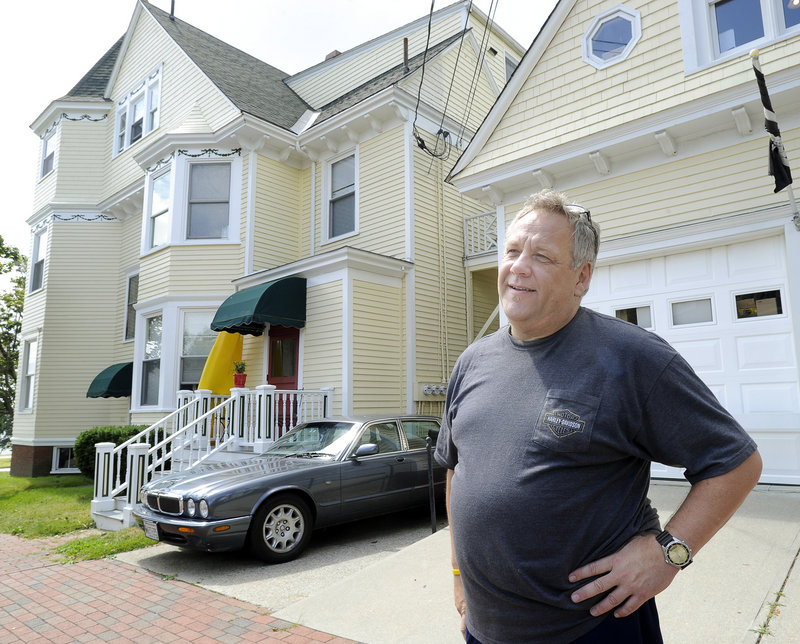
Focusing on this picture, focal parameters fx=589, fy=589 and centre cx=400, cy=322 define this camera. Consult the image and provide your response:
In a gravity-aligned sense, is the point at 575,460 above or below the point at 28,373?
below

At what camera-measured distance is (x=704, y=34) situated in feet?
22.6

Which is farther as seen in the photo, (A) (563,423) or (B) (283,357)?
(B) (283,357)

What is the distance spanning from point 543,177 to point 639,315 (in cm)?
228

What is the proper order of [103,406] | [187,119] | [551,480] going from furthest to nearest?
[103,406] < [187,119] < [551,480]

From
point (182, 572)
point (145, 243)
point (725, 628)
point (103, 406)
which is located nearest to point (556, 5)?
point (725, 628)

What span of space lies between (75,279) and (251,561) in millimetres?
13445

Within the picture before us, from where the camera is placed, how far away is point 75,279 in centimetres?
1659

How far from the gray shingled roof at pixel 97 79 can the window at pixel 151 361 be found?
8.68 meters

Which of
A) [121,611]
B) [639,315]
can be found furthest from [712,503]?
[639,315]

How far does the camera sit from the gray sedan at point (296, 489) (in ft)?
18.9

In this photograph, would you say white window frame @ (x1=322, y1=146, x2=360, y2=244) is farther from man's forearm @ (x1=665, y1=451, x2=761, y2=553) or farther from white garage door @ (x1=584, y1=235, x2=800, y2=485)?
man's forearm @ (x1=665, y1=451, x2=761, y2=553)

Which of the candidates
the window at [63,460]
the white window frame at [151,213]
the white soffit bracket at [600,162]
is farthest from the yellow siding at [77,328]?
the white soffit bracket at [600,162]

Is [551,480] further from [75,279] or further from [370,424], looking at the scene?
[75,279]

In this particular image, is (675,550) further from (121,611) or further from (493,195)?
(493,195)
